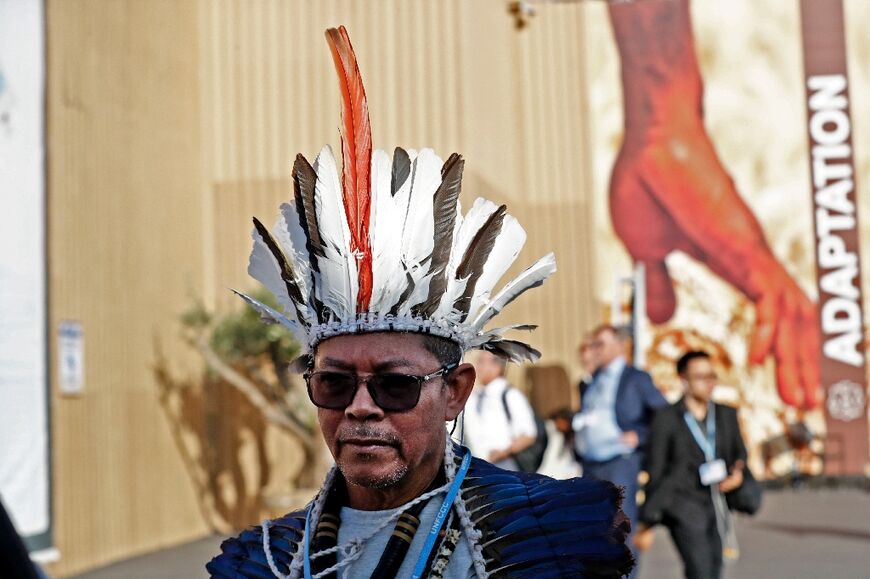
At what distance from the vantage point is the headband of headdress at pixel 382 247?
93.7 inches

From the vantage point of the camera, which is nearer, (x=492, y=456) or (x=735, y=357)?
(x=492, y=456)

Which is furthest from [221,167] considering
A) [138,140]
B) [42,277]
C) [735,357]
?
[735,357]

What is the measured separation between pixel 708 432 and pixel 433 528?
16.3ft

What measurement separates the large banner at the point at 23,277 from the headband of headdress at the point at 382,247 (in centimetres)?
698

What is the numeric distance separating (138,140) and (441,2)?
346 cm

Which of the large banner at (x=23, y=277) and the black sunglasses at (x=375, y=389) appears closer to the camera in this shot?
the black sunglasses at (x=375, y=389)

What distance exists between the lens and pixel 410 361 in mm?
2340

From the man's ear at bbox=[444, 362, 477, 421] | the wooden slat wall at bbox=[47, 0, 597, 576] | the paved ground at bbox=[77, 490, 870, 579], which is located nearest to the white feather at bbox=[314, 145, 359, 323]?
the man's ear at bbox=[444, 362, 477, 421]

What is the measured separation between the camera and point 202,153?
14062 millimetres

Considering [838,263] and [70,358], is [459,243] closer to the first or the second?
[70,358]

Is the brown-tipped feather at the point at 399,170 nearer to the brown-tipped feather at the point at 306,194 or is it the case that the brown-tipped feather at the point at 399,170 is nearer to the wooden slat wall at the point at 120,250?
the brown-tipped feather at the point at 306,194

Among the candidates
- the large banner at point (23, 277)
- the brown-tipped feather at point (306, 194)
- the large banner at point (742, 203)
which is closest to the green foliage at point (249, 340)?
the large banner at point (23, 277)

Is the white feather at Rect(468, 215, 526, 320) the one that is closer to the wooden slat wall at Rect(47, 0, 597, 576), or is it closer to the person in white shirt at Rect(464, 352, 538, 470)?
the person in white shirt at Rect(464, 352, 538, 470)

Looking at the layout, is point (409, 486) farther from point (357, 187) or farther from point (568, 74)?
point (568, 74)
